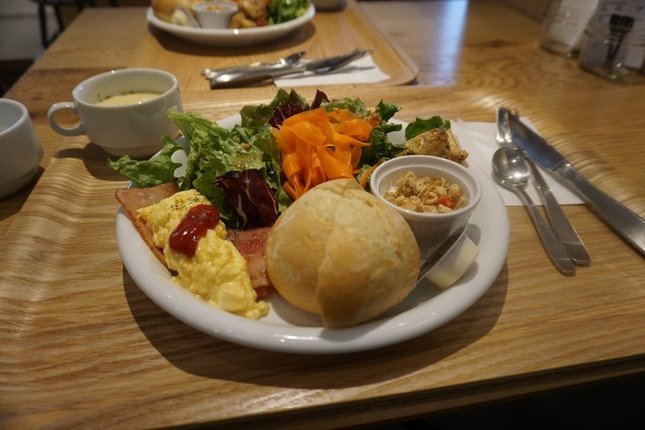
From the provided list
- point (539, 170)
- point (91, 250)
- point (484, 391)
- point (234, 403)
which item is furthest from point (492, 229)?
point (91, 250)

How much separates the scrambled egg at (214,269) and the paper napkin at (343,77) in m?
1.35

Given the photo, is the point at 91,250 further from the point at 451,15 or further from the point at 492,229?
the point at 451,15

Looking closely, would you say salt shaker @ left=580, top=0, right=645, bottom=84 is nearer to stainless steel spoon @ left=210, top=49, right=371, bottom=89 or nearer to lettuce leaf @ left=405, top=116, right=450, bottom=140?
stainless steel spoon @ left=210, top=49, right=371, bottom=89

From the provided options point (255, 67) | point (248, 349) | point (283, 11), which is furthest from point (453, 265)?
point (283, 11)

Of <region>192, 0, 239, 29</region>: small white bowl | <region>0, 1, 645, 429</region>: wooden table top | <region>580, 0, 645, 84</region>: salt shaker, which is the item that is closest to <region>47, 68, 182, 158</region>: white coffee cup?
<region>0, 1, 645, 429</region>: wooden table top

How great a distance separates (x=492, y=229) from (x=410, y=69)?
4.98ft

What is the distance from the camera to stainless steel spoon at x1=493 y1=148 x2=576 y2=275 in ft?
4.25

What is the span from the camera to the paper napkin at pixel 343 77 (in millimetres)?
2366

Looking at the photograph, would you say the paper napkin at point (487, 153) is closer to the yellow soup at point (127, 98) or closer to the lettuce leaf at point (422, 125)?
the lettuce leaf at point (422, 125)

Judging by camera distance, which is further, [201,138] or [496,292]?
[201,138]

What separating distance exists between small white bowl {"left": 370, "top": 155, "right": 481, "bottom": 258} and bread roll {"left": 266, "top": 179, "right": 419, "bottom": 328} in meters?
0.13

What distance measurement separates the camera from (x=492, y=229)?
1.24m

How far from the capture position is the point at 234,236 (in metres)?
1.28

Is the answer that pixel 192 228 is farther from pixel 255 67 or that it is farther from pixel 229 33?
pixel 229 33
